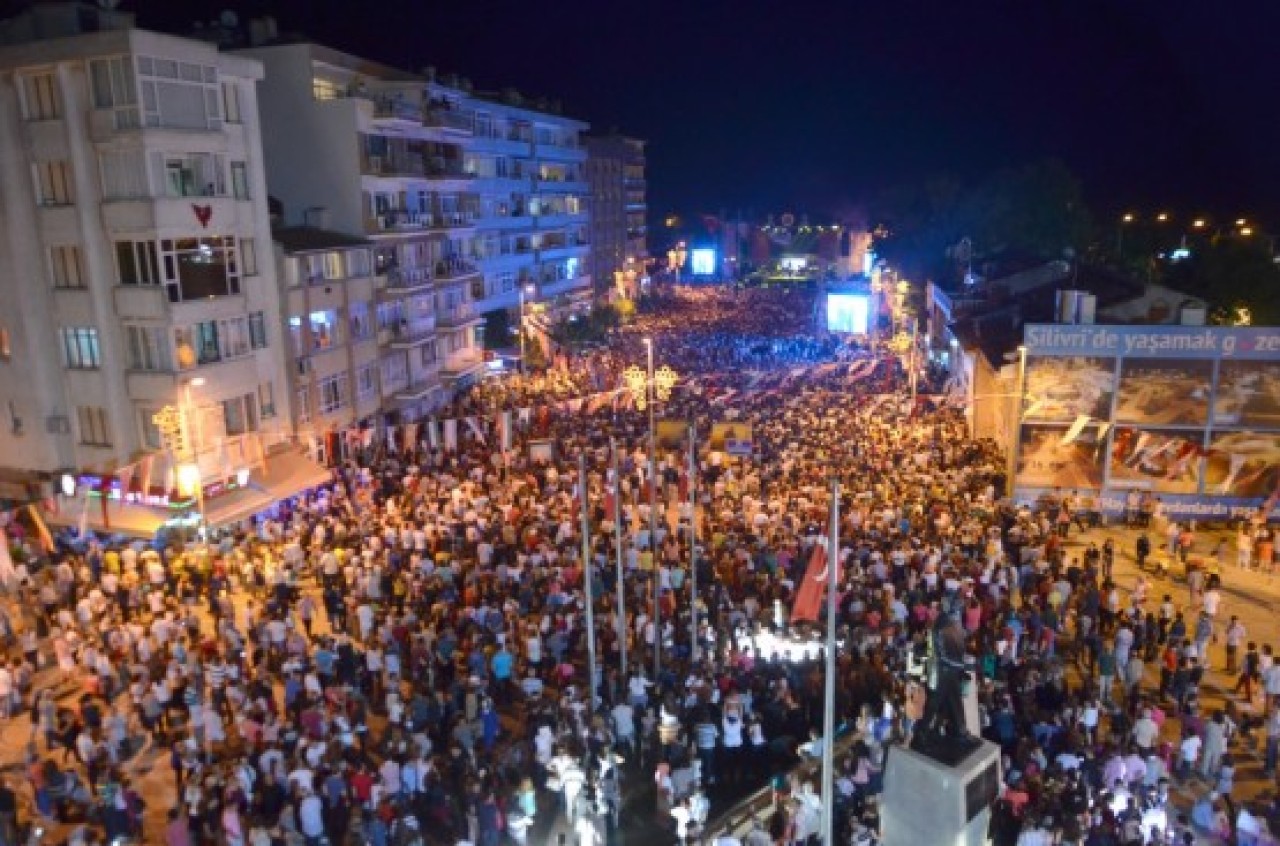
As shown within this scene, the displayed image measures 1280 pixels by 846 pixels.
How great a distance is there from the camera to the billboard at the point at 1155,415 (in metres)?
25.7

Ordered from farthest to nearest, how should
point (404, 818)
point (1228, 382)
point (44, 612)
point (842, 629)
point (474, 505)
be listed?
point (1228, 382) → point (474, 505) → point (44, 612) → point (842, 629) → point (404, 818)

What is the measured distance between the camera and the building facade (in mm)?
23906

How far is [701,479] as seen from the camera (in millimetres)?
27203

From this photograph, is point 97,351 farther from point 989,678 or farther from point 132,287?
point 989,678

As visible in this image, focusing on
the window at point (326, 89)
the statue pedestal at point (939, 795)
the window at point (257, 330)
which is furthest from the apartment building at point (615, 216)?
the statue pedestal at point (939, 795)

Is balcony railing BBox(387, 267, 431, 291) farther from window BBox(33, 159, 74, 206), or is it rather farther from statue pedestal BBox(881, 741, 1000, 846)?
statue pedestal BBox(881, 741, 1000, 846)

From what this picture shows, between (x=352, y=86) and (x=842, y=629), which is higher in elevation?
(x=352, y=86)

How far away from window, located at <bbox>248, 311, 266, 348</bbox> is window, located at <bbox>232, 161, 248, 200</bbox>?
3.23 meters

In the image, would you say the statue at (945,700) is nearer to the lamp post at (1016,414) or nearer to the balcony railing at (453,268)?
the lamp post at (1016,414)

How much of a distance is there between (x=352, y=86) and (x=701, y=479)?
72.8 ft

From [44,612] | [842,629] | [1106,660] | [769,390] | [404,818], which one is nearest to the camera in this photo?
[404,818]

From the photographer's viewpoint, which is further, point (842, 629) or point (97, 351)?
point (97, 351)

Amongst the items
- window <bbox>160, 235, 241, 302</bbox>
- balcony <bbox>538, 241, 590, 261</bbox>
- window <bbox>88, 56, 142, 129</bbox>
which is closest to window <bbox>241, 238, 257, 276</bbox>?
window <bbox>160, 235, 241, 302</bbox>

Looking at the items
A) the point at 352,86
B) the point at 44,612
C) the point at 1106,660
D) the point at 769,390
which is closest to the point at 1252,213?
the point at 769,390
